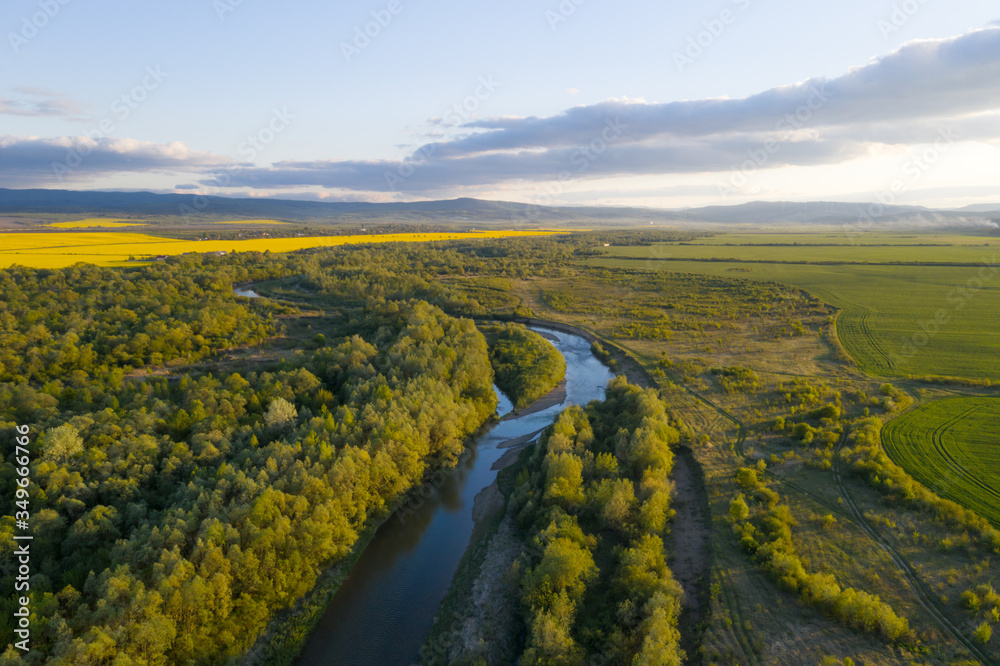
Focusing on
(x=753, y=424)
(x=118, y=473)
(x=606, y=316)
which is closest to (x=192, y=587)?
(x=118, y=473)

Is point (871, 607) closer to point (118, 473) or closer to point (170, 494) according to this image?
point (170, 494)

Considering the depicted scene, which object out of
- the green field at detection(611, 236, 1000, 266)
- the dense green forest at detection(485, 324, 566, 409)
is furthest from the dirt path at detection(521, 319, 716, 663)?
the green field at detection(611, 236, 1000, 266)

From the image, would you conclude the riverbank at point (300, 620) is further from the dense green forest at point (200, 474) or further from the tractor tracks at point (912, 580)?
the tractor tracks at point (912, 580)

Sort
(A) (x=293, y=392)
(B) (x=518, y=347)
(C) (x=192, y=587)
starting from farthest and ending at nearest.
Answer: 1. (B) (x=518, y=347)
2. (A) (x=293, y=392)
3. (C) (x=192, y=587)

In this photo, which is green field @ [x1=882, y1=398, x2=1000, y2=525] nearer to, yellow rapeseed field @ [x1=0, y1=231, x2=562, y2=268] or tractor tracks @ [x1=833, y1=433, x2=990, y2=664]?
tractor tracks @ [x1=833, y1=433, x2=990, y2=664]

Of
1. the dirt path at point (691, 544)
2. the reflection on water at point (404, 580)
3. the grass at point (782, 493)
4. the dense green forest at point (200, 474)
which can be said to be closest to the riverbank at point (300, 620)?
the reflection on water at point (404, 580)

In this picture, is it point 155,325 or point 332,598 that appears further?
point 155,325
